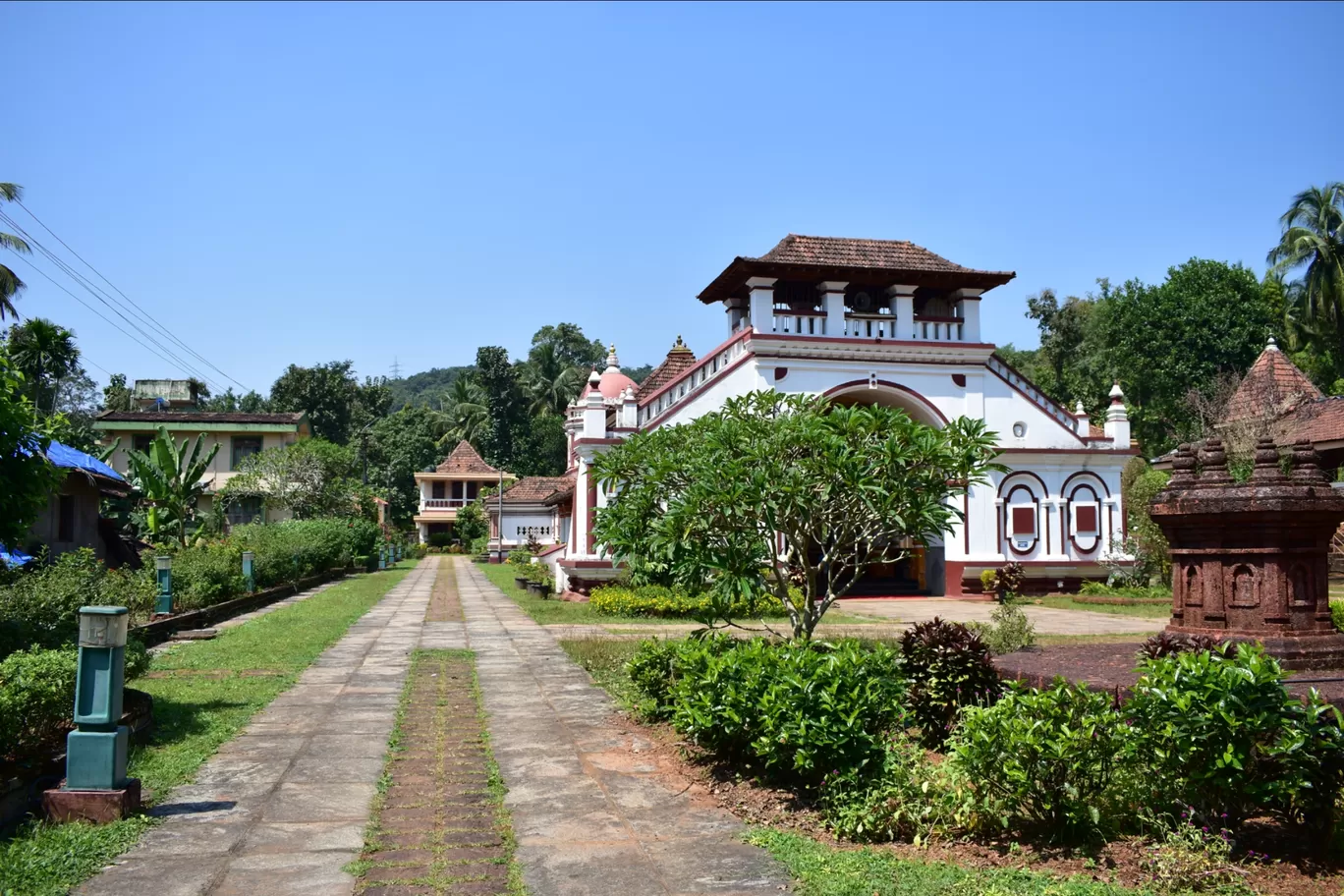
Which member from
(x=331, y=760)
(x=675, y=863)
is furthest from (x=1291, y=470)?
(x=331, y=760)

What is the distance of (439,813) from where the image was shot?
6.32 m

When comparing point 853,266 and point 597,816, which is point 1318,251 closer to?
→ point 853,266

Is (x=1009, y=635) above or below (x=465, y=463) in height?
below

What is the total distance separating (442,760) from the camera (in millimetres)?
7770

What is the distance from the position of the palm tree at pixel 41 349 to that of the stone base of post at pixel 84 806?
128 feet

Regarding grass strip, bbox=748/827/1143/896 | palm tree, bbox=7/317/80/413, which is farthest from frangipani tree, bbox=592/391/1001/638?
palm tree, bbox=7/317/80/413

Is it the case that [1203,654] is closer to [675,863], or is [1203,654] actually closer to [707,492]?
[675,863]

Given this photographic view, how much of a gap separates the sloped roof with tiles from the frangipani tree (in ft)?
52.0

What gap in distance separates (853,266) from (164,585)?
53.4 feet

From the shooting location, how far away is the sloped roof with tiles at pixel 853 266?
2453 cm

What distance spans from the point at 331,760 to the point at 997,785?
4.86 m

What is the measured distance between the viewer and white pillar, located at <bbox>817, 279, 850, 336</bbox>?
25.0 metres

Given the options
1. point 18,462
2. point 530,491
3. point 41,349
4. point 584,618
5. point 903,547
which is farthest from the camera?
point 530,491

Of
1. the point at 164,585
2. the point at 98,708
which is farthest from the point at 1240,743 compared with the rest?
the point at 164,585
